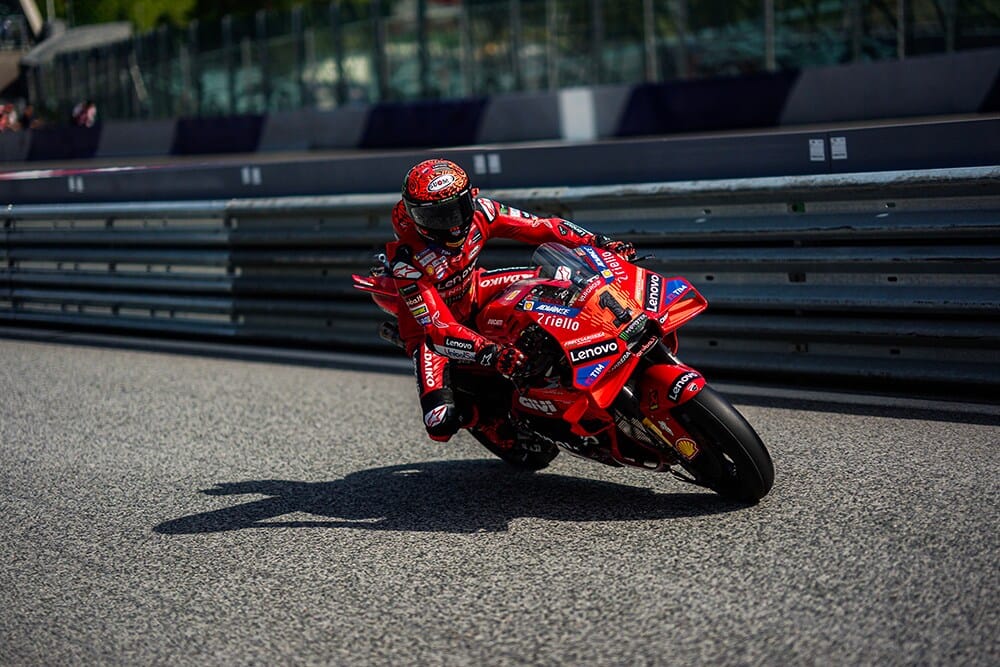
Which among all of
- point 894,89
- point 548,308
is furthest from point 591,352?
point 894,89

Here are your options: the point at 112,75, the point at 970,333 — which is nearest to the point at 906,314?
the point at 970,333

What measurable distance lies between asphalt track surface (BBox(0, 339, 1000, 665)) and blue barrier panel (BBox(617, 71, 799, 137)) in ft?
44.3

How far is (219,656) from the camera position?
4.04 meters

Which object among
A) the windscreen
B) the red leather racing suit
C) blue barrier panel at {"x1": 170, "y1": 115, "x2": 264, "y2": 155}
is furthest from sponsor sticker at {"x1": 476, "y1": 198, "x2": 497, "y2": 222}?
blue barrier panel at {"x1": 170, "y1": 115, "x2": 264, "y2": 155}

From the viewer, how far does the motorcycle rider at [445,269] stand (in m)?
5.33

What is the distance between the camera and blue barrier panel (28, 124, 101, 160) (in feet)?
102

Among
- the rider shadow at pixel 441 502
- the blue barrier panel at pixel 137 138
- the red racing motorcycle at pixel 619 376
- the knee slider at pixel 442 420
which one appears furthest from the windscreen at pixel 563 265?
the blue barrier panel at pixel 137 138

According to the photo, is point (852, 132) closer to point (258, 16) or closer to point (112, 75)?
point (258, 16)

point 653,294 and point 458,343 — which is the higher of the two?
point 653,294

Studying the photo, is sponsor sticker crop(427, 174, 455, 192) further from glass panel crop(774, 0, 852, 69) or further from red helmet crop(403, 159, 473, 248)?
glass panel crop(774, 0, 852, 69)

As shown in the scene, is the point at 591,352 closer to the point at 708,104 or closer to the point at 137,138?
the point at 708,104

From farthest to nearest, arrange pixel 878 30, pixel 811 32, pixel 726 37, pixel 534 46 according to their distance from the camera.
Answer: pixel 534 46, pixel 726 37, pixel 811 32, pixel 878 30

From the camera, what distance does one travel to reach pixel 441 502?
571 cm

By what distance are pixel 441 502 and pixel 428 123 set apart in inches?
749
